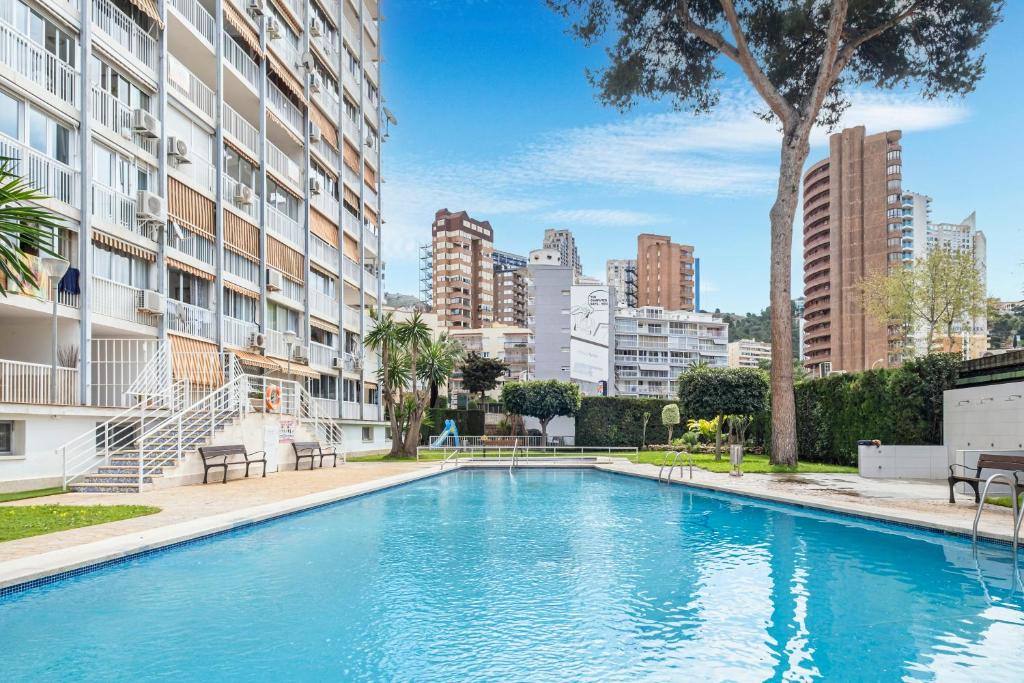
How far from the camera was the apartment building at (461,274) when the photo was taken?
Result: 138m

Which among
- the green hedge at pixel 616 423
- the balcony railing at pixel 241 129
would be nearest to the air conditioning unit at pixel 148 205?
the balcony railing at pixel 241 129

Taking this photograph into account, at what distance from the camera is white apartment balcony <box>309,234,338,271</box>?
111ft

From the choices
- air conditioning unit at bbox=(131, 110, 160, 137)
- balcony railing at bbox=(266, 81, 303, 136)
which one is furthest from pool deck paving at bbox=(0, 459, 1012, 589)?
balcony railing at bbox=(266, 81, 303, 136)

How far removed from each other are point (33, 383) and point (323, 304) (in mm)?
19103

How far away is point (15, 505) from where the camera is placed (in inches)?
492

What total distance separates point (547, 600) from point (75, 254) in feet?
50.4

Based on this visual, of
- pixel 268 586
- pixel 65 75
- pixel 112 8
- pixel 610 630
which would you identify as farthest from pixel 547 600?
pixel 112 8

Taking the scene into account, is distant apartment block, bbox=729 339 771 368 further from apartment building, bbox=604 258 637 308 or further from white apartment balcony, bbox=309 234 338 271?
white apartment balcony, bbox=309 234 338 271

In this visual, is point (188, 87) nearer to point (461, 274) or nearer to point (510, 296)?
point (461, 274)

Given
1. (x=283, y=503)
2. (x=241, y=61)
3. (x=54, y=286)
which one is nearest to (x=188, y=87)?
(x=241, y=61)

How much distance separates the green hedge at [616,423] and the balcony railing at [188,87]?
25593 millimetres

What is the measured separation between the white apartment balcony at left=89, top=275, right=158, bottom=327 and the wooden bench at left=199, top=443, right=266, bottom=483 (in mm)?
4389

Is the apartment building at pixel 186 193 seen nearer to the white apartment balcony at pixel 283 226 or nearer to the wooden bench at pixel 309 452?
the white apartment balcony at pixel 283 226

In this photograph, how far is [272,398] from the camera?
2195 cm
